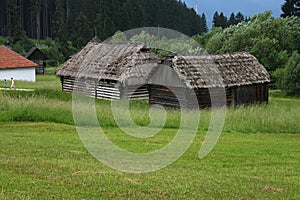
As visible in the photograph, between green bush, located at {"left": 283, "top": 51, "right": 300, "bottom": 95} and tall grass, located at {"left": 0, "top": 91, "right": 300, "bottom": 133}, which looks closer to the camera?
tall grass, located at {"left": 0, "top": 91, "right": 300, "bottom": 133}

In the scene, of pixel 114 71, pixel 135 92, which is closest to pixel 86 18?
pixel 114 71

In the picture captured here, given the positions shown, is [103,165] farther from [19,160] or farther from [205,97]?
[205,97]

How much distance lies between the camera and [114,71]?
106 ft

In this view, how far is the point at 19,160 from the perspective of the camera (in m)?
9.86

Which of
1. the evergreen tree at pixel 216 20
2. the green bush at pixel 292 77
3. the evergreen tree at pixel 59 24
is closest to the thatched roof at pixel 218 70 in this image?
the green bush at pixel 292 77

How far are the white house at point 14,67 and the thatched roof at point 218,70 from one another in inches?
1102

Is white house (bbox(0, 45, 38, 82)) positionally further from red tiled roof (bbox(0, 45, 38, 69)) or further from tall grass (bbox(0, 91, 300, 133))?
tall grass (bbox(0, 91, 300, 133))

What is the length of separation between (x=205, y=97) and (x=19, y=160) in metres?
→ 18.2

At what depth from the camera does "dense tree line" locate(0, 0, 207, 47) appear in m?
87.8

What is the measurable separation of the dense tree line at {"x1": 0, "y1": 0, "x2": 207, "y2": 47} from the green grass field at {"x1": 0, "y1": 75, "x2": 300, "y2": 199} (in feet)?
233

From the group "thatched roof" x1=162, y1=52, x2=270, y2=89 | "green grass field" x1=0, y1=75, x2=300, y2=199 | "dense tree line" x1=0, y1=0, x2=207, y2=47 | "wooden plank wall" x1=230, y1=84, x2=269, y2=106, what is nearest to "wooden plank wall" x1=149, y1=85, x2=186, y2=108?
"thatched roof" x1=162, y1=52, x2=270, y2=89

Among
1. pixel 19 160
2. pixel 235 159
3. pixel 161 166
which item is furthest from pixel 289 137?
pixel 19 160

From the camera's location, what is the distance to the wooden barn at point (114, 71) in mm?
31844

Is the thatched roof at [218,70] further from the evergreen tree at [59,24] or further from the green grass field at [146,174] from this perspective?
the evergreen tree at [59,24]
